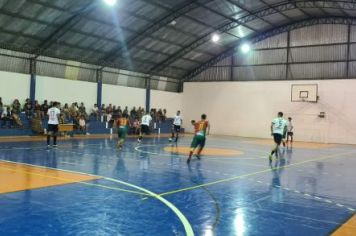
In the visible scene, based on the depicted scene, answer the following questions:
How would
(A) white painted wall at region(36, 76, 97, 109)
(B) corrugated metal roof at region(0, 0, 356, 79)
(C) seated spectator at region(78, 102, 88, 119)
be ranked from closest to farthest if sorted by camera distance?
(B) corrugated metal roof at region(0, 0, 356, 79), (A) white painted wall at region(36, 76, 97, 109), (C) seated spectator at region(78, 102, 88, 119)

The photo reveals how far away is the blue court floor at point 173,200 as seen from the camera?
674cm

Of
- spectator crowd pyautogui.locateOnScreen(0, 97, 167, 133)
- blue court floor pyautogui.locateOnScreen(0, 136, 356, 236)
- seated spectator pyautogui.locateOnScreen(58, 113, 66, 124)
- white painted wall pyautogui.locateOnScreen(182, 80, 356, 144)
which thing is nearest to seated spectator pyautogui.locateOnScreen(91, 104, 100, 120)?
spectator crowd pyautogui.locateOnScreen(0, 97, 167, 133)

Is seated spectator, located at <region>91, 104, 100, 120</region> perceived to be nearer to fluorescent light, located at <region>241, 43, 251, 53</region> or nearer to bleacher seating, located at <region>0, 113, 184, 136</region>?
bleacher seating, located at <region>0, 113, 184, 136</region>

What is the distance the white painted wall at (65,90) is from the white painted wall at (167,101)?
908cm

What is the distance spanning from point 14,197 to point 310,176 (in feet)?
31.0

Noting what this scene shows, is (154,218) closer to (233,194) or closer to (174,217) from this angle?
(174,217)

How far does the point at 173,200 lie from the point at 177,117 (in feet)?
64.7

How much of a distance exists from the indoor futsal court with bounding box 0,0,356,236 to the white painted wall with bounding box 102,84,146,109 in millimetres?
151

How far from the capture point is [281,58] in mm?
40188

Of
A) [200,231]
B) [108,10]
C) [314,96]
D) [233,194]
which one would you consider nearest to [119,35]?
[108,10]

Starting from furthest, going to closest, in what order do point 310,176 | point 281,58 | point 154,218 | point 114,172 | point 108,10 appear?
1. point 281,58
2. point 108,10
3. point 310,176
4. point 114,172
5. point 154,218

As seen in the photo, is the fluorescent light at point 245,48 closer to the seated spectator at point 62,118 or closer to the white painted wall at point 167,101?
the white painted wall at point 167,101

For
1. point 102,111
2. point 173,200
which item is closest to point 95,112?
point 102,111

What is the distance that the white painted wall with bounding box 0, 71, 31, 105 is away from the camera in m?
28.2
